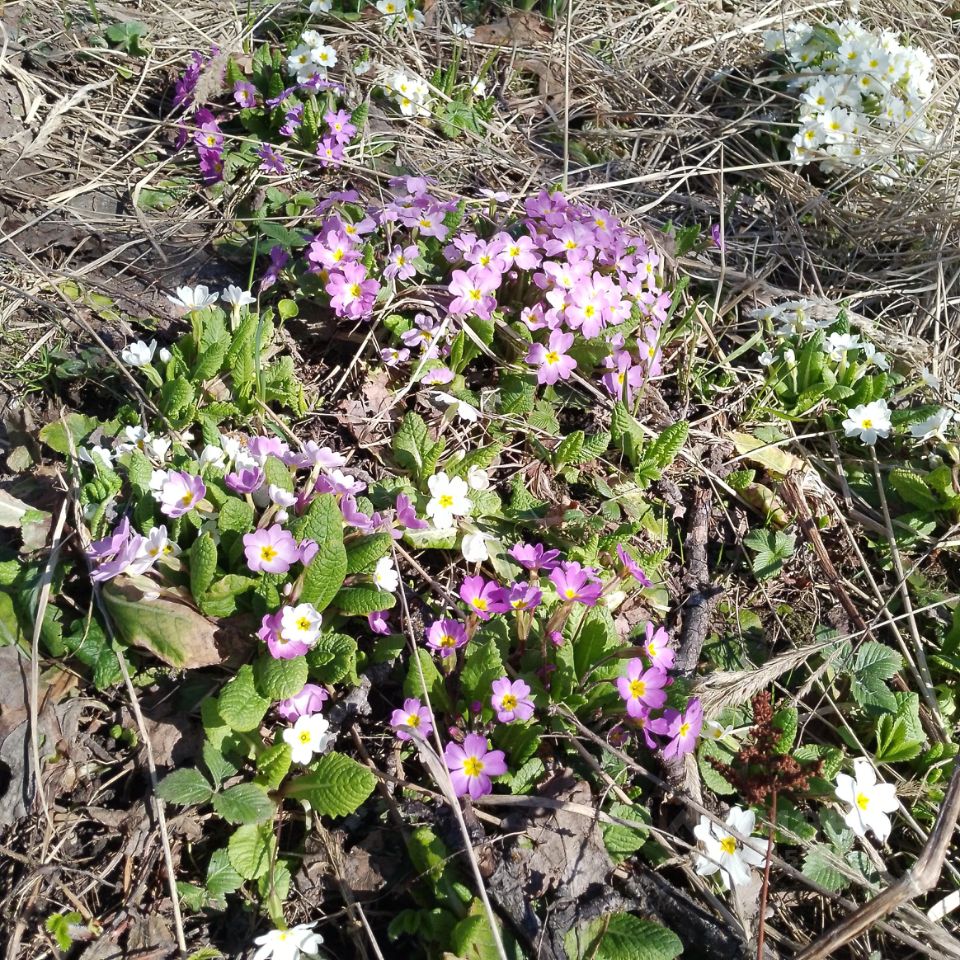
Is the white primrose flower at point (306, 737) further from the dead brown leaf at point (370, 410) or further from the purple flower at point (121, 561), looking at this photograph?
the dead brown leaf at point (370, 410)

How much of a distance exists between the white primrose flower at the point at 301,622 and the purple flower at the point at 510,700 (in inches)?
17.2

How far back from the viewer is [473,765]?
197 cm

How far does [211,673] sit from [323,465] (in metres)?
0.60

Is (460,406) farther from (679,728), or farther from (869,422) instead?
(869,422)

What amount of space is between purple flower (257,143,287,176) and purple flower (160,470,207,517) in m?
1.68

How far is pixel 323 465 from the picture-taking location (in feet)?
7.55

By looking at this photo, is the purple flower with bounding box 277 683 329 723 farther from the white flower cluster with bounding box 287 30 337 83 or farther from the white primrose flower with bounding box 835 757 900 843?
the white flower cluster with bounding box 287 30 337 83

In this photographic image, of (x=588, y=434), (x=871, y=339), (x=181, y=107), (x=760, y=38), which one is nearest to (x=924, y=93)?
(x=760, y=38)

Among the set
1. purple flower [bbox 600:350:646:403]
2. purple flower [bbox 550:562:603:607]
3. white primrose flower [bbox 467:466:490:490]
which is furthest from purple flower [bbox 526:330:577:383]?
purple flower [bbox 550:562:603:607]

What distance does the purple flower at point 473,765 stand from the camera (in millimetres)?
1938

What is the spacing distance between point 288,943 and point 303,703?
494mm

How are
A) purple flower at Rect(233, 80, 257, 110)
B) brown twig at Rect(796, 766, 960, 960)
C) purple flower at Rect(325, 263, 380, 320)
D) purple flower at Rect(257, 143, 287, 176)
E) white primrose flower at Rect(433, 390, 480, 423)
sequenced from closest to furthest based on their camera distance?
brown twig at Rect(796, 766, 960, 960)
white primrose flower at Rect(433, 390, 480, 423)
purple flower at Rect(325, 263, 380, 320)
purple flower at Rect(257, 143, 287, 176)
purple flower at Rect(233, 80, 257, 110)

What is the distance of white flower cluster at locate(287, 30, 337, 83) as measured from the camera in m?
3.57

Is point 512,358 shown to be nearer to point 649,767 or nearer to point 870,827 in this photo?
point 649,767
